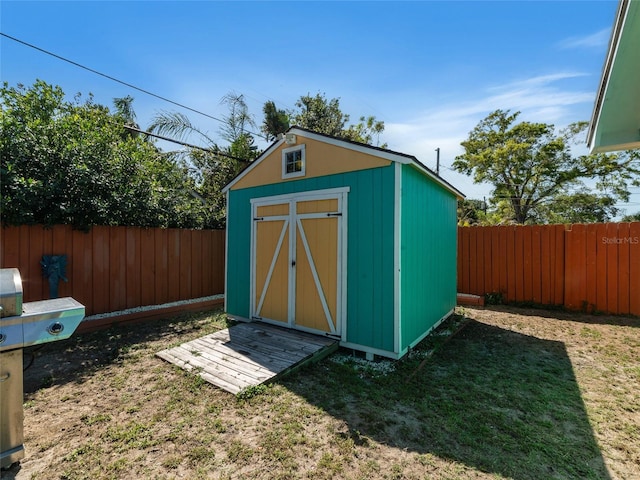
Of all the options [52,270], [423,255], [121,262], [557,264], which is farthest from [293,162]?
[557,264]

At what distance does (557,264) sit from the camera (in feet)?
21.1

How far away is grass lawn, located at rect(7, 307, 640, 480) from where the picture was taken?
80.6 inches

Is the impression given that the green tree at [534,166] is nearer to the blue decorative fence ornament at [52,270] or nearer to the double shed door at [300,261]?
the double shed door at [300,261]

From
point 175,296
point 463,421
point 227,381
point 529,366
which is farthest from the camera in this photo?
point 175,296

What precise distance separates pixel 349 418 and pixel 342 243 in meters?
2.13

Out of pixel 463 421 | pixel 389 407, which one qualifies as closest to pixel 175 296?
pixel 389 407

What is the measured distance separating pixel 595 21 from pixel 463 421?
14.9 feet

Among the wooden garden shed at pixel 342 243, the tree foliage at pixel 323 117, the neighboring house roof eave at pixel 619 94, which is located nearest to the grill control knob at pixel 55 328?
the wooden garden shed at pixel 342 243

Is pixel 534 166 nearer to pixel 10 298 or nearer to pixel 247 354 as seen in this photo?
pixel 247 354

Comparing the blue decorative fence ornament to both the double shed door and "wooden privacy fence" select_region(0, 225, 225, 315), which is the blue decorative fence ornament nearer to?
"wooden privacy fence" select_region(0, 225, 225, 315)

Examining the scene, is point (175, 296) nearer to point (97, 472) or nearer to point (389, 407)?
point (97, 472)

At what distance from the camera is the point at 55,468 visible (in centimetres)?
201

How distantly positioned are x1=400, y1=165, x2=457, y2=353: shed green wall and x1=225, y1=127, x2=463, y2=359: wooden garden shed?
0.05 ft
